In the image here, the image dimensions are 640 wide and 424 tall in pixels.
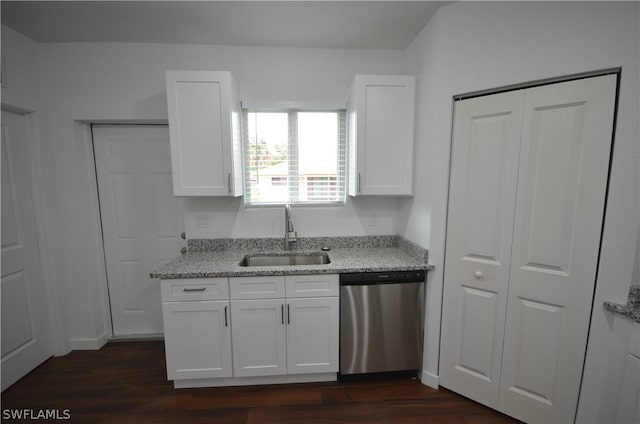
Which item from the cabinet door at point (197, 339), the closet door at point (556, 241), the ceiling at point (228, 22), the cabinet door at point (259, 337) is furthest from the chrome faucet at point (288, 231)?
the closet door at point (556, 241)

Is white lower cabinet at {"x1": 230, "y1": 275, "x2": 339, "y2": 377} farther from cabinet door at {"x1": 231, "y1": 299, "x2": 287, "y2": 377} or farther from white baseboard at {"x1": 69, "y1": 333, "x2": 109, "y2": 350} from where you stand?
white baseboard at {"x1": 69, "y1": 333, "x2": 109, "y2": 350}

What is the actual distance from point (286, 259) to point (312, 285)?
0.51m

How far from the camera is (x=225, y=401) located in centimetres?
175

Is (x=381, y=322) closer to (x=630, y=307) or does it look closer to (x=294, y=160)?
(x=630, y=307)

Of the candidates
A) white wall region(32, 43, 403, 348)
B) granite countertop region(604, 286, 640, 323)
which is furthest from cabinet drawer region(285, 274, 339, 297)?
granite countertop region(604, 286, 640, 323)

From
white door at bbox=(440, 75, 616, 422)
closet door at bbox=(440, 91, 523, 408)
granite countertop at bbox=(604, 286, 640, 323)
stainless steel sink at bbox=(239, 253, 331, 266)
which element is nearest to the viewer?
granite countertop at bbox=(604, 286, 640, 323)

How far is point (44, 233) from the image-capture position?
6.89 feet

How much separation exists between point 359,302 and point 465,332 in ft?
2.47

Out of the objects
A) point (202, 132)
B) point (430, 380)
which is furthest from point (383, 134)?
point (430, 380)

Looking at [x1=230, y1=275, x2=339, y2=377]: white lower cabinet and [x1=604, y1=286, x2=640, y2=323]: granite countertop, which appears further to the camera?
[x1=230, y1=275, x2=339, y2=377]: white lower cabinet

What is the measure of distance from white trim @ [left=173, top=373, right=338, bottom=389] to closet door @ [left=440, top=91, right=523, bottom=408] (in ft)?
3.07

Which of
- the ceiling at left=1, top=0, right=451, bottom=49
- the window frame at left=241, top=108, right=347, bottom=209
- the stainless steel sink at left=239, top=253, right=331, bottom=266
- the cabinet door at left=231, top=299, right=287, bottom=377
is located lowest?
the cabinet door at left=231, top=299, right=287, bottom=377

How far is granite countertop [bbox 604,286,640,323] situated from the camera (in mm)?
1232

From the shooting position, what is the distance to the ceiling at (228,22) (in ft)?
5.33
